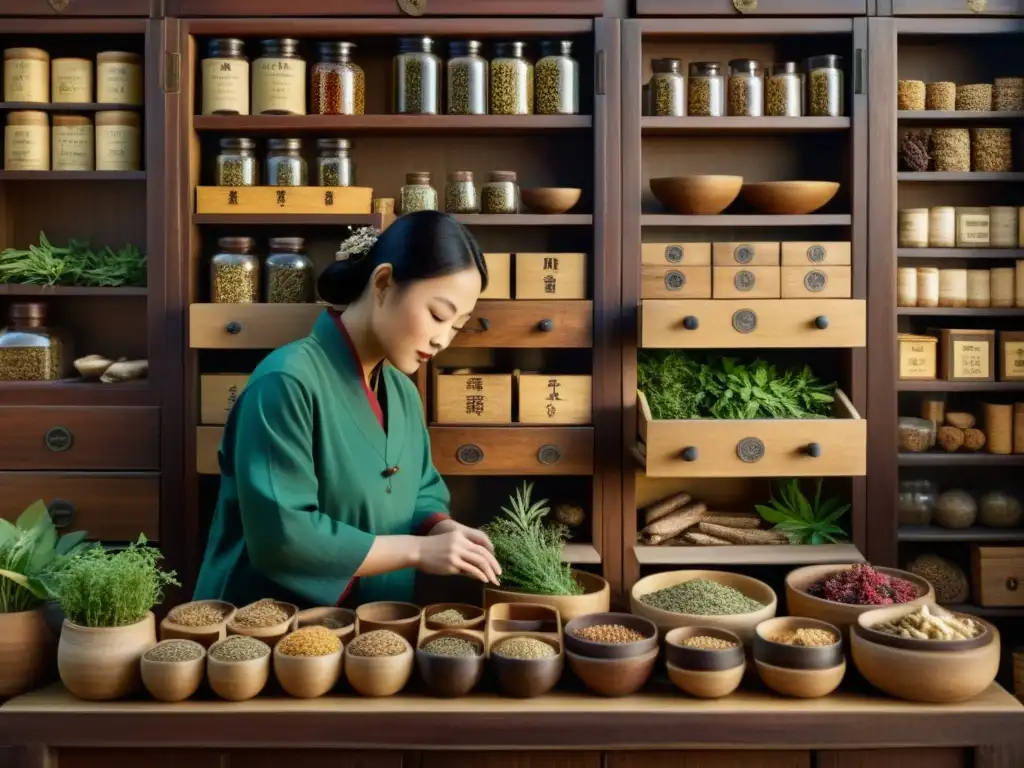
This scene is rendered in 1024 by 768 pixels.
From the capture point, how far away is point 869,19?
3.07 metres

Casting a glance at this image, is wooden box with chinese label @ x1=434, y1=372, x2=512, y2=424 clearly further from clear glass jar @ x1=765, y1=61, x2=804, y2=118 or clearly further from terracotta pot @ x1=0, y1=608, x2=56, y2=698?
terracotta pot @ x1=0, y1=608, x2=56, y2=698

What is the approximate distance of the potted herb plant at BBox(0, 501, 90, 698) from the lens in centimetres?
167

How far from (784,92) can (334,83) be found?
4.46 feet

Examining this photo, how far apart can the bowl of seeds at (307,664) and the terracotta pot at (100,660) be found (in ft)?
0.73

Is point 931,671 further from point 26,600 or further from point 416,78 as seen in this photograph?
point 416,78

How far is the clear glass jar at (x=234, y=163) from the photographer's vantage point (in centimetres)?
313

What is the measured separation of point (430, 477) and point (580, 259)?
37.5 inches

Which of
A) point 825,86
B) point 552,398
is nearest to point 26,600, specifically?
point 552,398

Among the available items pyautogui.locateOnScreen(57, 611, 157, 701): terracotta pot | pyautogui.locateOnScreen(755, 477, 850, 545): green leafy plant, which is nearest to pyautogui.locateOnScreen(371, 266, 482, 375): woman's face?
pyautogui.locateOnScreen(57, 611, 157, 701): terracotta pot

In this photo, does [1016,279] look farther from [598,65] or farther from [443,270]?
[443,270]

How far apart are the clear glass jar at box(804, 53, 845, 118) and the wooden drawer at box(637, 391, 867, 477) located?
0.96 meters

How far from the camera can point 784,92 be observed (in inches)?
123

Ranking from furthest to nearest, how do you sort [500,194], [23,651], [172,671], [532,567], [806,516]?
1. [806,516]
2. [500,194]
3. [532,567]
4. [23,651]
5. [172,671]

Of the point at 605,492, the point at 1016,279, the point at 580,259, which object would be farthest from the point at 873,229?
the point at 605,492
